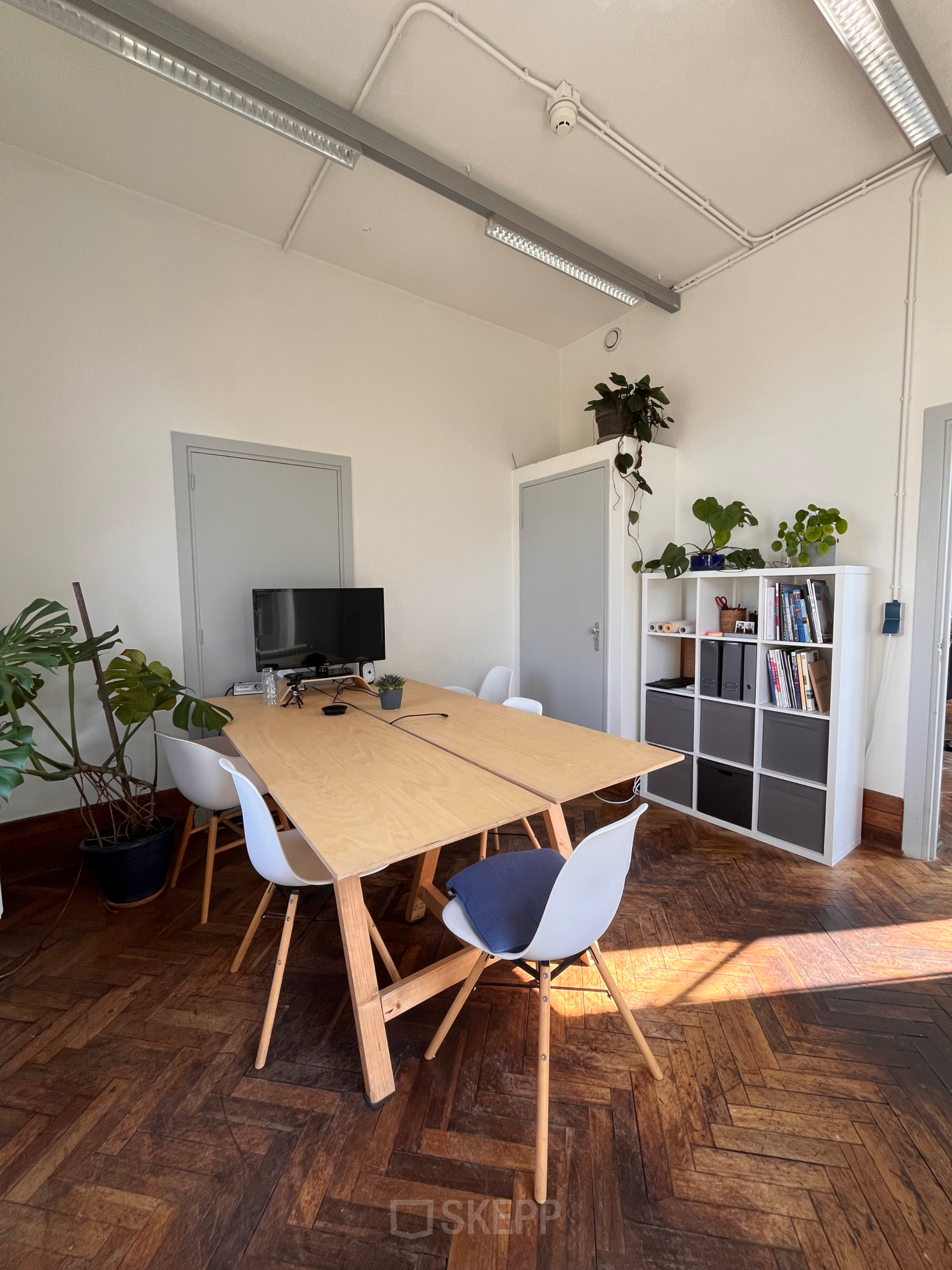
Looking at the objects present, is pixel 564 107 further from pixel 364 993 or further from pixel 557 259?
pixel 364 993

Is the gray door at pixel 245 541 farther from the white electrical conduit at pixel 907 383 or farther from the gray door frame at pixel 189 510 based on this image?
the white electrical conduit at pixel 907 383

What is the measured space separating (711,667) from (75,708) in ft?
12.2

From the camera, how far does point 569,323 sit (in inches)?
173

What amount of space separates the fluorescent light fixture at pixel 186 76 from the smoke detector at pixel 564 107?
3.08 ft

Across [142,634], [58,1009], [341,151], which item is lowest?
[58,1009]

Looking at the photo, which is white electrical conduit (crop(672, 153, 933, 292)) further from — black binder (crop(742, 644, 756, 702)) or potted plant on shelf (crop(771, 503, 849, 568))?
black binder (crop(742, 644, 756, 702))

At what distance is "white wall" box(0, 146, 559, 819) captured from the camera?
2758 mm

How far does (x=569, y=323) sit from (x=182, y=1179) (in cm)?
528

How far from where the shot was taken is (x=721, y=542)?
321 cm

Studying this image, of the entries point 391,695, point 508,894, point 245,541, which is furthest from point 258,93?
point 508,894

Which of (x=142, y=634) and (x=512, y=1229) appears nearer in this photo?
(x=512, y=1229)

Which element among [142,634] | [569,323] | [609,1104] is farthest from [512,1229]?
[569,323]

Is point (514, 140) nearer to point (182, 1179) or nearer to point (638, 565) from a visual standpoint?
point (638, 565)

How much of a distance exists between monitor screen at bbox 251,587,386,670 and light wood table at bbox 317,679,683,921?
627mm
